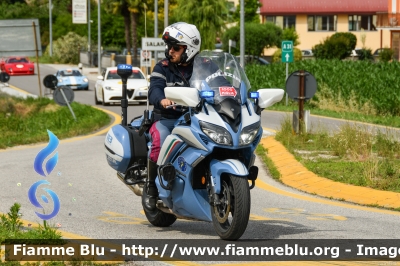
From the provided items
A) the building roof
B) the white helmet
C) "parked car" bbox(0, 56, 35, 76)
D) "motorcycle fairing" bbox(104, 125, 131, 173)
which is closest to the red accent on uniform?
"motorcycle fairing" bbox(104, 125, 131, 173)

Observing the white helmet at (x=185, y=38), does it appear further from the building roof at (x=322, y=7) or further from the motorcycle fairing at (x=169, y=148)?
the building roof at (x=322, y=7)

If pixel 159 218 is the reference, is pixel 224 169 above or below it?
above

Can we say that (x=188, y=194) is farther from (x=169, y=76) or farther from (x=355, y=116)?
(x=355, y=116)

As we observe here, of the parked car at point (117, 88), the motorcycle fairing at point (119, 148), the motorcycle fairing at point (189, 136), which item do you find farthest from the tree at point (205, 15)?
the motorcycle fairing at point (189, 136)

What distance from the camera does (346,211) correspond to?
11641 millimetres

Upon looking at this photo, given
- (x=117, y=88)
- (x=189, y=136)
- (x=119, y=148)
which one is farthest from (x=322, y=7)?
(x=189, y=136)

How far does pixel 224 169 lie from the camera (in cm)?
854

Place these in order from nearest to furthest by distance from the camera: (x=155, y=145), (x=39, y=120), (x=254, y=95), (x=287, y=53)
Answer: (x=254, y=95)
(x=155, y=145)
(x=39, y=120)
(x=287, y=53)

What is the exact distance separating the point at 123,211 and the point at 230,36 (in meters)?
68.1

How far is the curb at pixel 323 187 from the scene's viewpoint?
41.0ft

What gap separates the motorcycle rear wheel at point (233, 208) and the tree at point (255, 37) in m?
69.8

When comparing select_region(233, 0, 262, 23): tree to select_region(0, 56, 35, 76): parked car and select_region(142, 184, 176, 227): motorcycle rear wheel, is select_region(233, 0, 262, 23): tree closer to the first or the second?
select_region(0, 56, 35, 76): parked car

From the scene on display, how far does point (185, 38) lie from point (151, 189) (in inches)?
59.5

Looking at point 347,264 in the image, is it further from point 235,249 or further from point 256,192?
point 256,192
